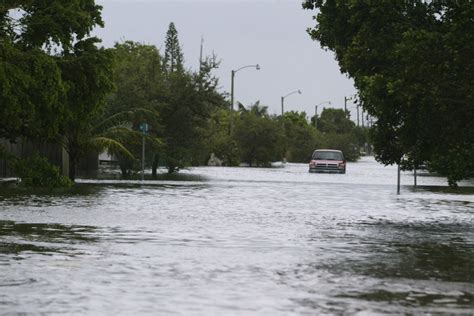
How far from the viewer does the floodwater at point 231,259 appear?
9492mm

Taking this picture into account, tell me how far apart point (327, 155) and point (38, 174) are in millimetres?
33567

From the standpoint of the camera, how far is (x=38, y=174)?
33.1 m

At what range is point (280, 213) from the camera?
73.9ft

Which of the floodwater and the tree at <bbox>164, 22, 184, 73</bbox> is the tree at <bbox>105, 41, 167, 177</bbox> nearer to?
the floodwater

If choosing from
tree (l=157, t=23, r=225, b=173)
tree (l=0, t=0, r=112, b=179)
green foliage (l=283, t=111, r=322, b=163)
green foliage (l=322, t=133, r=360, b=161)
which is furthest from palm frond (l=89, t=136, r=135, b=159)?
green foliage (l=322, t=133, r=360, b=161)

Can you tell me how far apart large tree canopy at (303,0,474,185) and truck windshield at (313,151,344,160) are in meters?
Result: 38.4

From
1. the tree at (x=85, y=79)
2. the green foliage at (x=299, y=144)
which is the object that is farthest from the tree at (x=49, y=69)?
the green foliage at (x=299, y=144)

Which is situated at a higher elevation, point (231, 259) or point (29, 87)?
point (29, 87)

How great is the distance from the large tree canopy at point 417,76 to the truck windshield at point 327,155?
3843 centimetres

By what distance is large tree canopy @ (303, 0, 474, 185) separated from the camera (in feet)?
65.3


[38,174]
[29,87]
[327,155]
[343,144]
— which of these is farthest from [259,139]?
[29,87]

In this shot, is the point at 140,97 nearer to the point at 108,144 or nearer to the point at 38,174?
the point at 108,144

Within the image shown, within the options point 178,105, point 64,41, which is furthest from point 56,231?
point 178,105

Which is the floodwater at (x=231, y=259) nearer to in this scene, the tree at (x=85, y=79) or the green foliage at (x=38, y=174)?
the tree at (x=85, y=79)
